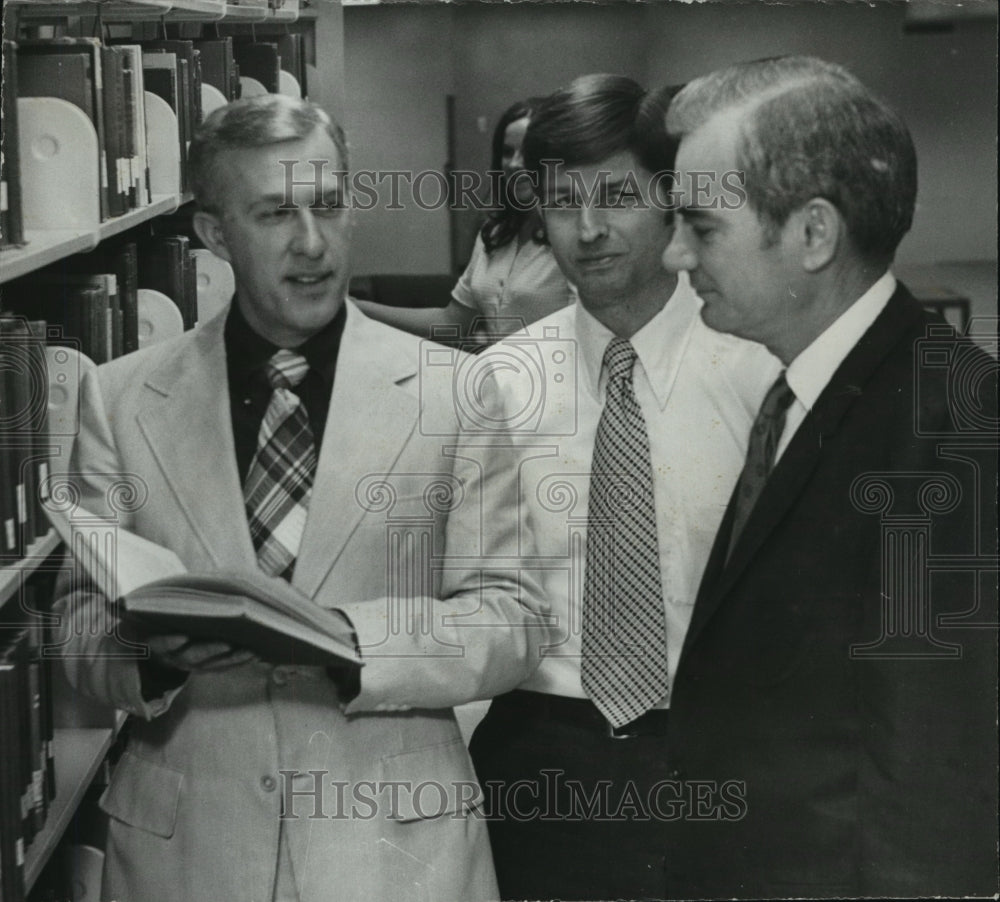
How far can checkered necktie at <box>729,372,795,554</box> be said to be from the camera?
2.20 meters

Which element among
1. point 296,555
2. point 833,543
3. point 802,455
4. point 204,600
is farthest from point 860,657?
point 204,600

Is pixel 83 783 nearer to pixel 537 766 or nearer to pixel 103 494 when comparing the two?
pixel 103 494

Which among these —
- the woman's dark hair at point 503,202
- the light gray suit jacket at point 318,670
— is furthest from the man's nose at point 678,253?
the light gray suit jacket at point 318,670

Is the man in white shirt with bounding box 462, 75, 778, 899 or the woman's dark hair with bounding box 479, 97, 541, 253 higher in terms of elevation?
the woman's dark hair with bounding box 479, 97, 541, 253

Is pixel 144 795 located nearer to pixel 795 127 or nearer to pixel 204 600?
pixel 204 600

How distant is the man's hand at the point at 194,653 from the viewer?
2053mm

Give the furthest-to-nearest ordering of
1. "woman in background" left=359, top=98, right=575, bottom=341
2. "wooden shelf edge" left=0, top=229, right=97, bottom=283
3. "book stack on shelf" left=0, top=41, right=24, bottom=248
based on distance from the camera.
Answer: "woman in background" left=359, top=98, right=575, bottom=341, "book stack on shelf" left=0, top=41, right=24, bottom=248, "wooden shelf edge" left=0, top=229, right=97, bottom=283

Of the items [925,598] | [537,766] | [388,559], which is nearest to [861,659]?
[925,598]

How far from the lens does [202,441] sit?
213 cm

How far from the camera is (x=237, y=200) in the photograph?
2.09 m

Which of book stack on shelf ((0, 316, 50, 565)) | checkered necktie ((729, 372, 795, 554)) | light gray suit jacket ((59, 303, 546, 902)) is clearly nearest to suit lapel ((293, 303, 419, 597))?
light gray suit jacket ((59, 303, 546, 902))

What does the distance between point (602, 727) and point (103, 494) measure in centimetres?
89

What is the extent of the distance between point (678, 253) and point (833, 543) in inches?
21.3

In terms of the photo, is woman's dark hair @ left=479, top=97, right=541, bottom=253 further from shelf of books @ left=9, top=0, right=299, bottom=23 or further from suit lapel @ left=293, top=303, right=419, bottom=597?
shelf of books @ left=9, top=0, right=299, bottom=23
